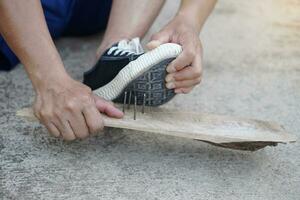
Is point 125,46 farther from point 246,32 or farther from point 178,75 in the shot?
point 246,32

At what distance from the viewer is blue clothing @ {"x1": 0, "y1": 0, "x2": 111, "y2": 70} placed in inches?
59.3

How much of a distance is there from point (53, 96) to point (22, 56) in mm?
102

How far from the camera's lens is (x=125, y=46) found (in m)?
1.31

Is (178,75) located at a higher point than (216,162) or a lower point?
higher

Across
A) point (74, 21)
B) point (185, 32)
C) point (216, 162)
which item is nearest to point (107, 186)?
point (216, 162)

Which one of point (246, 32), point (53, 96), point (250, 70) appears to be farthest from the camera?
point (246, 32)

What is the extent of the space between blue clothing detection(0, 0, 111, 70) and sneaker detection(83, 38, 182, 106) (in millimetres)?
273

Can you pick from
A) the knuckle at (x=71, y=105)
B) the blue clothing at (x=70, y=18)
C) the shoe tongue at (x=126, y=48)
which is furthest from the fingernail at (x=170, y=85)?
the blue clothing at (x=70, y=18)

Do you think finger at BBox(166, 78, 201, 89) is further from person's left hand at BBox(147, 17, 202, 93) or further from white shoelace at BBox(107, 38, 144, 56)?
white shoelace at BBox(107, 38, 144, 56)

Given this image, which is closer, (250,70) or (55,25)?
(55,25)

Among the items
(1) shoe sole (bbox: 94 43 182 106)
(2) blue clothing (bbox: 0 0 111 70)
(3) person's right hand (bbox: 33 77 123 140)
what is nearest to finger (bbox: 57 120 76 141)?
(3) person's right hand (bbox: 33 77 123 140)

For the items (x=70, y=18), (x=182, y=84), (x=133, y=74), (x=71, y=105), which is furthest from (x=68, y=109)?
(x=70, y=18)

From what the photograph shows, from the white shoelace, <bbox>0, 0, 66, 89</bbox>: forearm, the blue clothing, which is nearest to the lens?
<bbox>0, 0, 66, 89</bbox>: forearm

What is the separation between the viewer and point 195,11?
1327 mm
